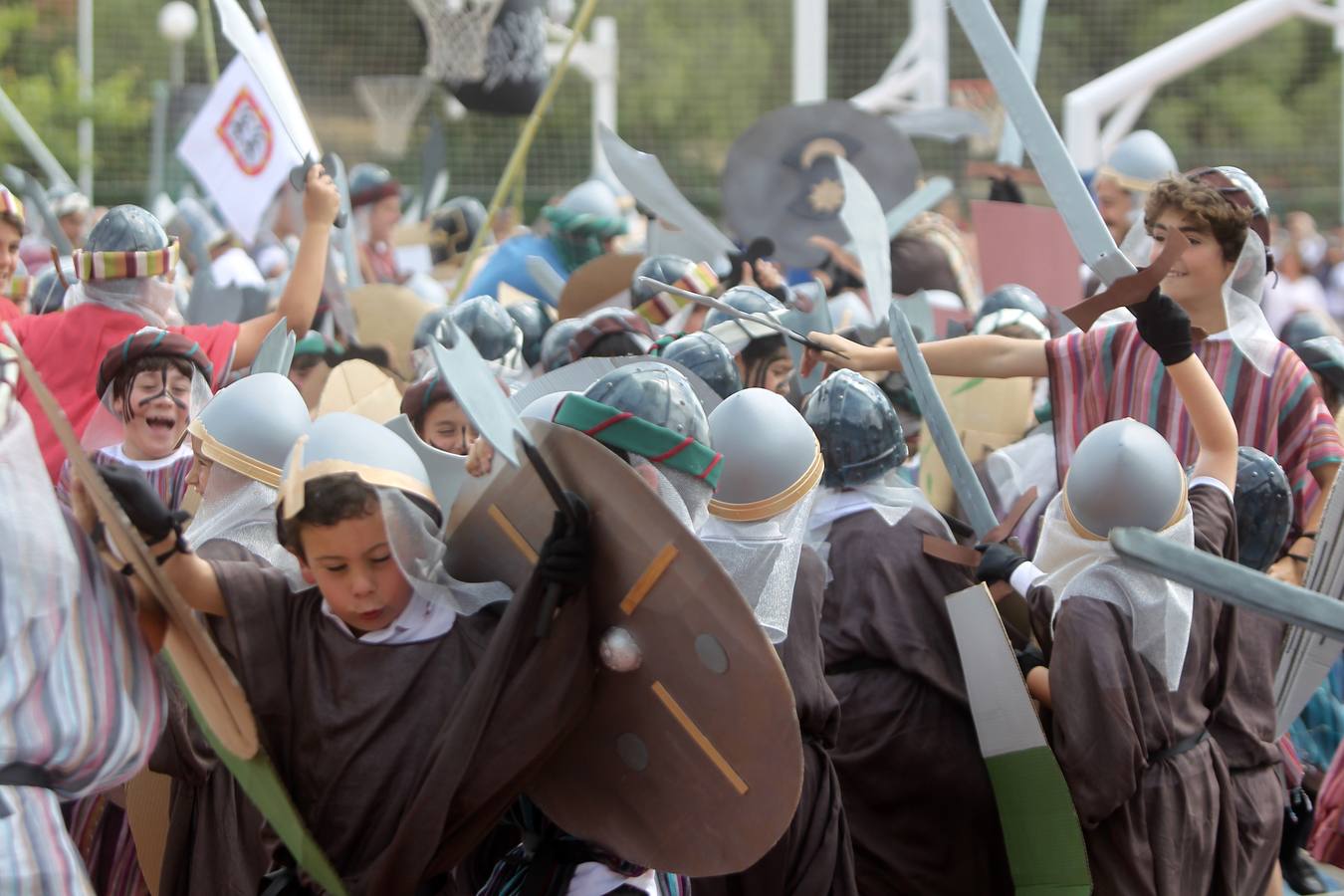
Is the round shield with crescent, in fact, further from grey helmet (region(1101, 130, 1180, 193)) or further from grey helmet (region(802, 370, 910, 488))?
grey helmet (region(802, 370, 910, 488))

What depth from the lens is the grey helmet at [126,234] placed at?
4898 mm

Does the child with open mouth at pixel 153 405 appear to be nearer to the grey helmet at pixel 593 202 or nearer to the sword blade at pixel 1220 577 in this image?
the sword blade at pixel 1220 577

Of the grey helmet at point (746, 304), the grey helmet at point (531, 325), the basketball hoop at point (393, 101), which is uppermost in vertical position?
the grey helmet at point (746, 304)

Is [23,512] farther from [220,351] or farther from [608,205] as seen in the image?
[608,205]

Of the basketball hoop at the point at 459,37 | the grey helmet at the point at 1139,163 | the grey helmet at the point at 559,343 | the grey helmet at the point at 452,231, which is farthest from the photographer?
the basketball hoop at the point at 459,37

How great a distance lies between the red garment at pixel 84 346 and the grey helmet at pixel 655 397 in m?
1.94

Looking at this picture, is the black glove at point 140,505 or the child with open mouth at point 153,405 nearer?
the black glove at point 140,505

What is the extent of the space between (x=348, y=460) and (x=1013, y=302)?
3.77 meters

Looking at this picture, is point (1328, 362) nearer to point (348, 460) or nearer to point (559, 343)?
point (559, 343)

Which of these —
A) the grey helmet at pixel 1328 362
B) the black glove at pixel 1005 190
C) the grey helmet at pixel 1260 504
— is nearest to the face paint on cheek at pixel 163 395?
the grey helmet at pixel 1260 504

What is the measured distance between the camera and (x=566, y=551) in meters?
2.68

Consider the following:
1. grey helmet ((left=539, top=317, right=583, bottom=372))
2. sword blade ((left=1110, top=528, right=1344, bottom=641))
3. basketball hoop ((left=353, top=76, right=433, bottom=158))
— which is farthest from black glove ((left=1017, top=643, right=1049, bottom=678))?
basketball hoop ((left=353, top=76, right=433, bottom=158))

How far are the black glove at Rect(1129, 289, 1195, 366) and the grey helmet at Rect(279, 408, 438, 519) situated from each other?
60.5 inches

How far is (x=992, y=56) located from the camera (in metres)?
3.24
